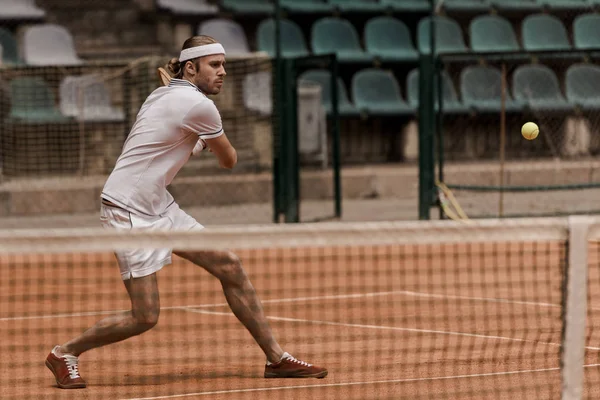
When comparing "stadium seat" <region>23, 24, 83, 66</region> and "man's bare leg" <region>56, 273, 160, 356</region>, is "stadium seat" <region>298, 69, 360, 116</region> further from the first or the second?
"man's bare leg" <region>56, 273, 160, 356</region>

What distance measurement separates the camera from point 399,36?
16.7 m

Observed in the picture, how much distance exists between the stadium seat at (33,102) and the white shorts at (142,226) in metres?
8.29

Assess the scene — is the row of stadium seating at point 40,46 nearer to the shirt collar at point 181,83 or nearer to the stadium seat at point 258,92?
the stadium seat at point 258,92

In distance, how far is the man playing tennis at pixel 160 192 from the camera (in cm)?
528

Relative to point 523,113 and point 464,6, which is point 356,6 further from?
point 523,113

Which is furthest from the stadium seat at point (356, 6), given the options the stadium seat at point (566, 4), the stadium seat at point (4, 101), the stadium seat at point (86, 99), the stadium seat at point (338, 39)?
the stadium seat at point (4, 101)

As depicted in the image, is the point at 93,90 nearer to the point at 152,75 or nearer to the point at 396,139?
the point at 152,75

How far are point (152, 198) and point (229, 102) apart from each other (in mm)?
8526

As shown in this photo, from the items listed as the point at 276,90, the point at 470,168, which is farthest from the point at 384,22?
the point at 276,90

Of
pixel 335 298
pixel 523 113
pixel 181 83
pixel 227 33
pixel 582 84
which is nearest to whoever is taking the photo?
pixel 181 83

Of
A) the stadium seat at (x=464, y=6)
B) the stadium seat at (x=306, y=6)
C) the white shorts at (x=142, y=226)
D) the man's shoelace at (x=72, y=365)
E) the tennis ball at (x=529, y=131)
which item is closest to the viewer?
the white shorts at (x=142, y=226)

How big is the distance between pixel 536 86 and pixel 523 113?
2.78 ft

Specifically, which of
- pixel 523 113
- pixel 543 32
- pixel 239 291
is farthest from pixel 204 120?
pixel 543 32

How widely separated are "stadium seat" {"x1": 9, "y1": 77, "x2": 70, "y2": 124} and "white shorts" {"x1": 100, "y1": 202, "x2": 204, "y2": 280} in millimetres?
8293
